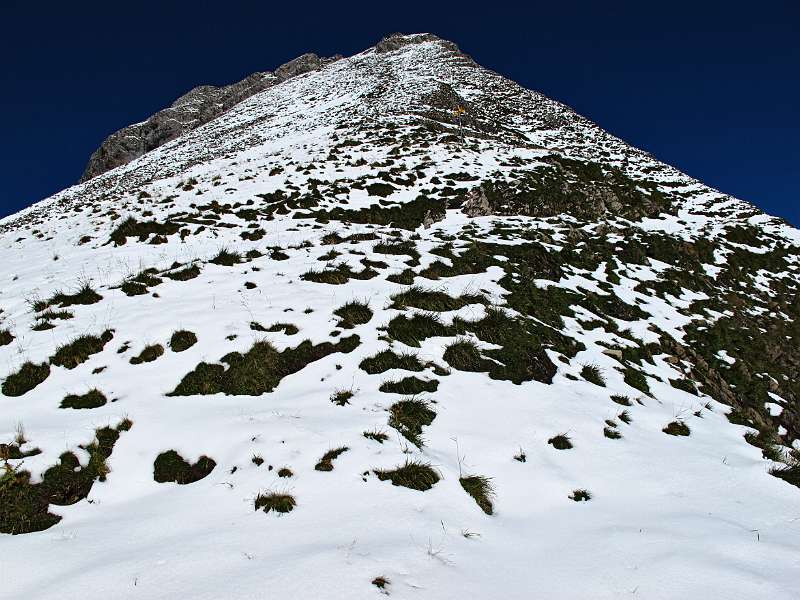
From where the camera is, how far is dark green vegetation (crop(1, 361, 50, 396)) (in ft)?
22.8

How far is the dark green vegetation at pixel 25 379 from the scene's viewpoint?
22.8ft

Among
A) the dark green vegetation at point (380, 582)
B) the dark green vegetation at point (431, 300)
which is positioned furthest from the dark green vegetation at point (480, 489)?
the dark green vegetation at point (431, 300)

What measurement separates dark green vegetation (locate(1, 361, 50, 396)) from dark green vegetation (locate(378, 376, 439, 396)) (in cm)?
582

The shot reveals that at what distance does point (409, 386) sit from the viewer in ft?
24.0

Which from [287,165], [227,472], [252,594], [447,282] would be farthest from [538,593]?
[287,165]

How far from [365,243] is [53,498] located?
415 inches

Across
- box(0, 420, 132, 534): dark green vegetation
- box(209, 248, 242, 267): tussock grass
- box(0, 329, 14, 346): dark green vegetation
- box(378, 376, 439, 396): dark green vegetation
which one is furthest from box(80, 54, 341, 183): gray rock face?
box(378, 376, 439, 396): dark green vegetation

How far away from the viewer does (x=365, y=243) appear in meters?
14.2

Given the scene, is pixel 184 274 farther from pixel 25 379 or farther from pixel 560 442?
pixel 560 442

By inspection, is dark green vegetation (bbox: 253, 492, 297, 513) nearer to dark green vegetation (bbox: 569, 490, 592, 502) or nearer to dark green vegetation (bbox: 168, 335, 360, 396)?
dark green vegetation (bbox: 168, 335, 360, 396)

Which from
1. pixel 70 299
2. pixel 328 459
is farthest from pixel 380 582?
pixel 70 299

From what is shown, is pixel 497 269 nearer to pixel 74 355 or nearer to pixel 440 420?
pixel 440 420

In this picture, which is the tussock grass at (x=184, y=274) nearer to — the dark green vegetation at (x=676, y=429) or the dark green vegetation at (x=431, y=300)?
the dark green vegetation at (x=431, y=300)

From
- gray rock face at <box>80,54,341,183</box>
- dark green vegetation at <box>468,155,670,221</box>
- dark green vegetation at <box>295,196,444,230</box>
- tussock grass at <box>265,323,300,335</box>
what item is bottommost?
tussock grass at <box>265,323,300,335</box>
